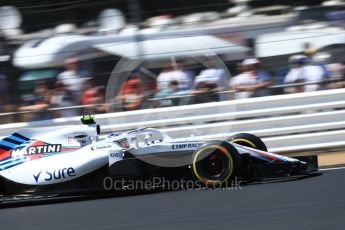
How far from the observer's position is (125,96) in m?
8.82

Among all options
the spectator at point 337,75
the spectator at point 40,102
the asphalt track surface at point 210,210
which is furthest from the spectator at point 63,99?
the spectator at point 337,75

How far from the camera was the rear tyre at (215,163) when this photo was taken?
611 centimetres

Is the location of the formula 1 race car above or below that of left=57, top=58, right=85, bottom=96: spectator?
below

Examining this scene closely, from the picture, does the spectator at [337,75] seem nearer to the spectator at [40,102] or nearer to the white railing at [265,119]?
the white railing at [265,119]

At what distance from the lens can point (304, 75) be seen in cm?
868

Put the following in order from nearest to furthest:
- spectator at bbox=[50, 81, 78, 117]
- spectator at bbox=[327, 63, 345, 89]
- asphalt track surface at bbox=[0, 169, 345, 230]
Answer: asphalt track surface at bbox=[0, 169, 345, 230] < spectator at bbox=[327, 63, 345, 89] < spectator at bbox=[50, 81, 78, 117]

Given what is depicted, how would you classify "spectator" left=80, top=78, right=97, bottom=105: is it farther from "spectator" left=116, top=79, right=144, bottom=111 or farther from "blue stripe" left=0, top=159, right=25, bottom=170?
"blue stripe" left=0, top=159, right=25, bottom=170

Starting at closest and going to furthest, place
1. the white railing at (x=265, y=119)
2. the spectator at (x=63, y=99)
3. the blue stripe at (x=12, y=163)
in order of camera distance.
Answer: the blue stripe at (x=12, y=163)
the white railing at (x=265, y=119)
the spectator at (x=63, y=99)

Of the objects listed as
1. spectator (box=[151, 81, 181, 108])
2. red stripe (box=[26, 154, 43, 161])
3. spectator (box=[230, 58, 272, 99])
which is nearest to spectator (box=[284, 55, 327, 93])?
spectator (box=[230, 58, 272, 99])

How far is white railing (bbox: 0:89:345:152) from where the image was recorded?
8414mm

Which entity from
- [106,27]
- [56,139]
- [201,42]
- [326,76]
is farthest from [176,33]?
[56,139]

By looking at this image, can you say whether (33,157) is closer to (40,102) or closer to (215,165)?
(215,165)

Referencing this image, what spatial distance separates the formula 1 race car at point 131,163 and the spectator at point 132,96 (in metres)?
2.21

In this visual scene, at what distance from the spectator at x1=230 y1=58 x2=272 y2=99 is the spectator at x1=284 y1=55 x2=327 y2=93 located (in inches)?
11.7
